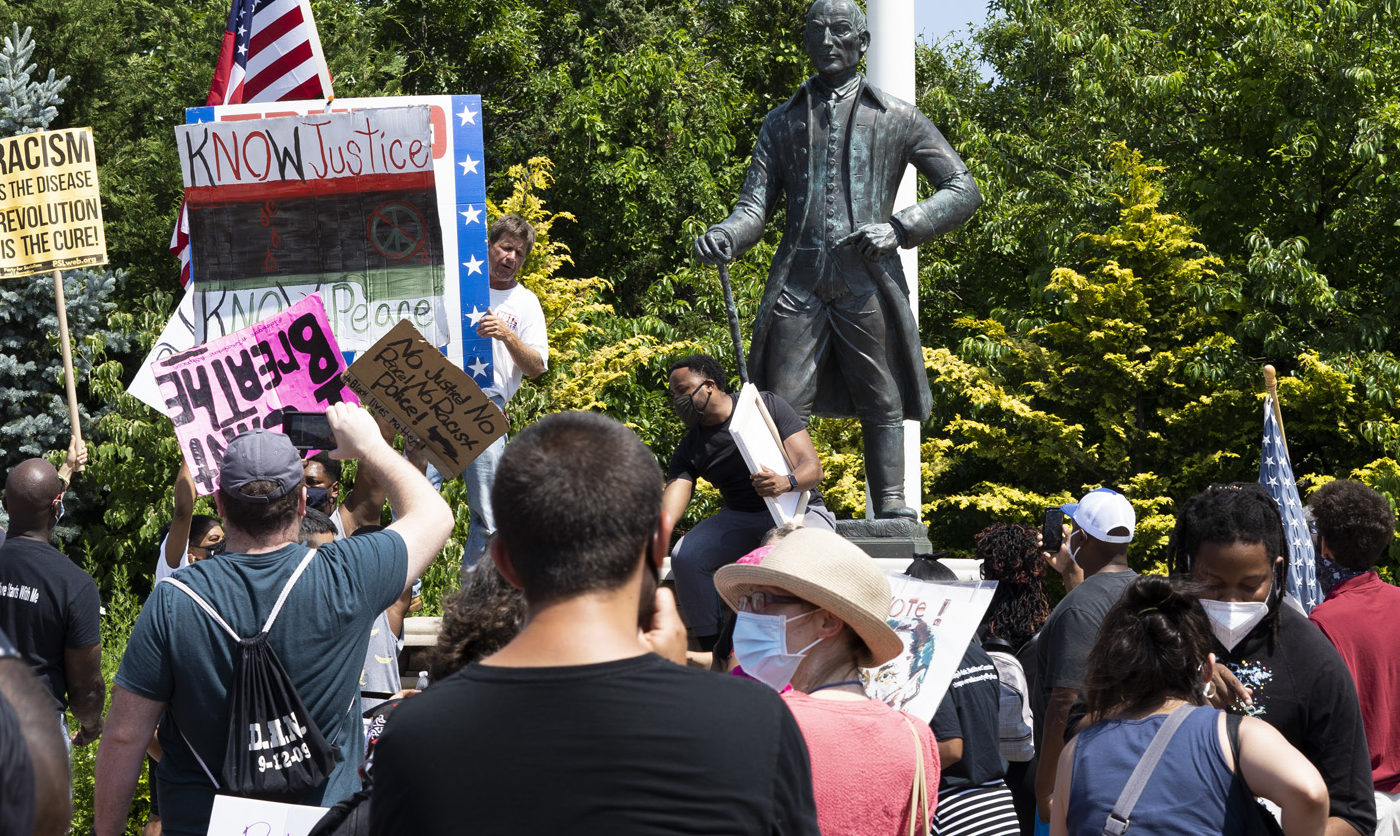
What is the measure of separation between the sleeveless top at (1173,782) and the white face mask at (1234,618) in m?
0.62

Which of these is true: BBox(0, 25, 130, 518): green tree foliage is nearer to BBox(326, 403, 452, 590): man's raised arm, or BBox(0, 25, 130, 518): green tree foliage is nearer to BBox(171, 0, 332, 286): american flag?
BBox(171, 0, 332, 286): american flag

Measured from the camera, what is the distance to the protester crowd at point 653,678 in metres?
1.95

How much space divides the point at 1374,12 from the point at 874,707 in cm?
1387

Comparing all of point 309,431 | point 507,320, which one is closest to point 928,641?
point 309,431

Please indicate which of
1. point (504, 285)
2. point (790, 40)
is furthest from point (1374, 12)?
point (504, 285)

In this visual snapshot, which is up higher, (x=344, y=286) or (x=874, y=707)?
(x=344, y=286)

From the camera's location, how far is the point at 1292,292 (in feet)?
45.9

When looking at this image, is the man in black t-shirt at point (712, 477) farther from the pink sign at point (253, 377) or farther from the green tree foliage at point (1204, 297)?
the green tree foliage at point (1204, 297)

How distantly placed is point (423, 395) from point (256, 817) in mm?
1612

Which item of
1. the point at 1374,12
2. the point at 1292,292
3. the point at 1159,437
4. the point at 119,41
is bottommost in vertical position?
the point at 1159,437

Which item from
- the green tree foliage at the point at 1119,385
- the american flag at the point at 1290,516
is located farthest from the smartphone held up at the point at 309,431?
the green tree foliage at the point at 1119,385

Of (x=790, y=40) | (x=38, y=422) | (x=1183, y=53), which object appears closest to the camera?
(x=38, y=422)

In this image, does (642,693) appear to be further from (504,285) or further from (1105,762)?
(504,285)

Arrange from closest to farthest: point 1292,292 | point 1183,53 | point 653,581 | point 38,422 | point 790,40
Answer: point 653,581
point 1292,292
point 38,422
point 1183,53
point 790,40
